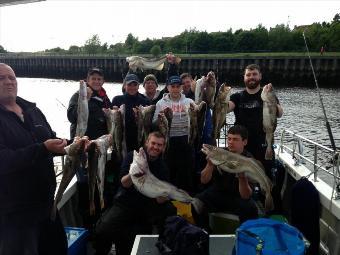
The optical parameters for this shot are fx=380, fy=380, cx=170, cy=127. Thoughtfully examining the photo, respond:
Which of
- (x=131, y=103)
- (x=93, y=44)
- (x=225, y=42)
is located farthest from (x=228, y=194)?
(x=93, y=44)

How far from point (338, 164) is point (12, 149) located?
12.3ft

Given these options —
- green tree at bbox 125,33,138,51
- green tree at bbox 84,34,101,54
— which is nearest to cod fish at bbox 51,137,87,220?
green tree at bbox 125,33,138,51

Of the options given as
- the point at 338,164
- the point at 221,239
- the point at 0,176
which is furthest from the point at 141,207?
the point at 338,164

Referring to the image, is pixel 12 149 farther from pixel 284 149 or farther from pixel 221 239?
pixel 284 149

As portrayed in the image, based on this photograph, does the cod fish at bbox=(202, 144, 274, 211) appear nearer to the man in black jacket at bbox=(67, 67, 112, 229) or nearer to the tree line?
the man in black jacket at bbox=(67, 67, 112, 229)

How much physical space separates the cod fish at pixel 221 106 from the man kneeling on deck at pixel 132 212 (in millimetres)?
1202

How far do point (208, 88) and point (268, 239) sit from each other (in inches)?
112

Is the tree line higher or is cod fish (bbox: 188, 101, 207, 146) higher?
the tree line

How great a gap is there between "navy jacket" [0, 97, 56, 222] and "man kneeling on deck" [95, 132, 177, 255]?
1.43 metres

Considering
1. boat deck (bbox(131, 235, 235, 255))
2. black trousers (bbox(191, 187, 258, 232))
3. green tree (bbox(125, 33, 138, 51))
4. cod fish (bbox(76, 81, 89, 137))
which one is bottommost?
boat deck (bbox(131, 235, 235, 255))

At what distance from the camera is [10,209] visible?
340 centimetres

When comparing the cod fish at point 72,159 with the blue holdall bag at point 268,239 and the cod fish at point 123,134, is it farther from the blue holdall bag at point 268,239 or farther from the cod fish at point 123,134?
the blue holdall bag at point 268,239

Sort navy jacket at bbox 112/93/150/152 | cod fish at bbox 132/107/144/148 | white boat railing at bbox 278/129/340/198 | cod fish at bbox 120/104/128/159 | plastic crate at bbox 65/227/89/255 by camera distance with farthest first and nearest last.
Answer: navy jacket at bbox 112/93/150/152 → cod fish at bbox 132/107/144/148 → cod fish at bbox 120/104/128/159 → white boat railing at bbox 278/129/340/198 → plastic crate at bbox 65/227/89/255

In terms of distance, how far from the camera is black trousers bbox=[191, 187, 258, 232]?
204 inches
